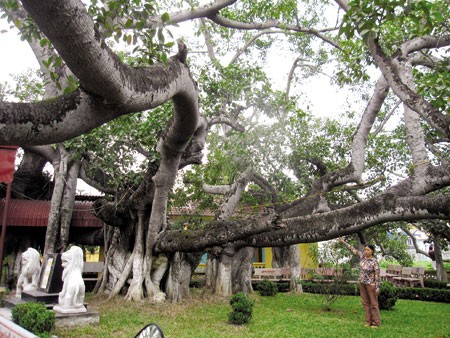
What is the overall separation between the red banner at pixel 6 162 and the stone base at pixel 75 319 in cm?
302

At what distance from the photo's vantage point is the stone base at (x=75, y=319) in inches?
290

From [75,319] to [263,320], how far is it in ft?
12.7

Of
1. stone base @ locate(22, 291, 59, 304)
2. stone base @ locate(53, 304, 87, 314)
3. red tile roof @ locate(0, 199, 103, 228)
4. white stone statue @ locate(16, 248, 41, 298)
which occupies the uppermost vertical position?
red tile roof @ locate(0, 199, 103, 228)

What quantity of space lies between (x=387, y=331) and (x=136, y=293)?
19.5 ft

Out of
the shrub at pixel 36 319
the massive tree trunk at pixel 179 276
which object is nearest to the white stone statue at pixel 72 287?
the shrub at pixel 36 319

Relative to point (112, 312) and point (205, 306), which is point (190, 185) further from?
point (112, 312)

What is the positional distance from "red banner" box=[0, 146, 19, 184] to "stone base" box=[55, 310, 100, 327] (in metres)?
3.02

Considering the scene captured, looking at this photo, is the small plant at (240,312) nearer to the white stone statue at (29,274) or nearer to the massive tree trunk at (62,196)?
the white stone statue at (29,274)

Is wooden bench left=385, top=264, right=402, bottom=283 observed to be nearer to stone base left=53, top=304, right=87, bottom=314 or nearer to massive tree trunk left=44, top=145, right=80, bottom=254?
massive tree trunk left=44, top=145, right=80, bottom=254

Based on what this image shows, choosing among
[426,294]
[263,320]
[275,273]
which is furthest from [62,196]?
[426,294]

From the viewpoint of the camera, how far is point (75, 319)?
7.48 meters

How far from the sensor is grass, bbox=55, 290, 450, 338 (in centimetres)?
727

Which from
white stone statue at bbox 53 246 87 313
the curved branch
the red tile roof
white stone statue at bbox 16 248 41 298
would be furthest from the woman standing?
the red tile roof

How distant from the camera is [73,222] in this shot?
43.8 feet
